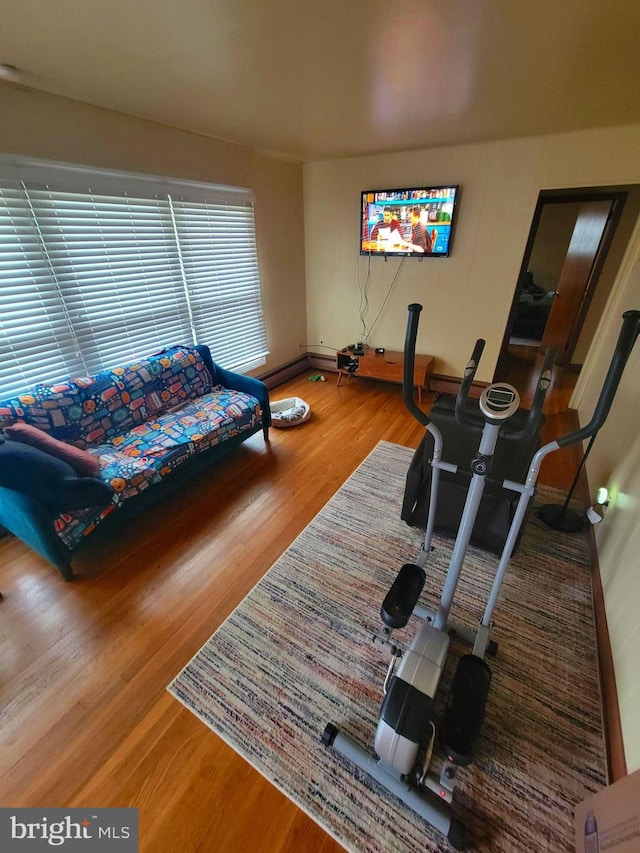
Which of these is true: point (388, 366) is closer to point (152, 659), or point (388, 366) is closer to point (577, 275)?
point (577, 275)

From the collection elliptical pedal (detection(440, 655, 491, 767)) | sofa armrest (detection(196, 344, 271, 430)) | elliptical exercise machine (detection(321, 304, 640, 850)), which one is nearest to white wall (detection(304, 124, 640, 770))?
elliptical pedal (detection(440, 655, 491, 767))

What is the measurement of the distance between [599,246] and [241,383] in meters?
4.36

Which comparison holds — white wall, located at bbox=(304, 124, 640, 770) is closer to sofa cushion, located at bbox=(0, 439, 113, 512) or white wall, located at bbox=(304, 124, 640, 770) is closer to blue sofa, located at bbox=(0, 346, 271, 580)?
blue sofa, located at bbox=(0, 346, 271, 580)

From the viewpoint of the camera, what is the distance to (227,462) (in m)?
2.75

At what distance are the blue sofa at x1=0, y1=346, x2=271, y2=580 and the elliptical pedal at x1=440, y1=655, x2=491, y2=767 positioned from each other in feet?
5.75

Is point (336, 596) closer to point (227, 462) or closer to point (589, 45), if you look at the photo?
point (227, 462)

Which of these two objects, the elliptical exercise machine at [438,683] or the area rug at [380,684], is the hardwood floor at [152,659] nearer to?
the area rug at [380,684]

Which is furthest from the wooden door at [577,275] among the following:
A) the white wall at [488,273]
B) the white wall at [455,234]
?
the white wall at [455,234]

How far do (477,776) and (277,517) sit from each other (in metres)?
1.46

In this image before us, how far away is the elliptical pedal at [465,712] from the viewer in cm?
106

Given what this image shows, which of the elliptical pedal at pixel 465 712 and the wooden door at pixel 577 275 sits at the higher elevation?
the wooden door at pixel 577 275

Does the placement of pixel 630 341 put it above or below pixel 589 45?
below

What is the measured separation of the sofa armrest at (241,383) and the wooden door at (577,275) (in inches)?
158

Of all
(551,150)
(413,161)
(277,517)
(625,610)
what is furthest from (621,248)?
(277,517)
